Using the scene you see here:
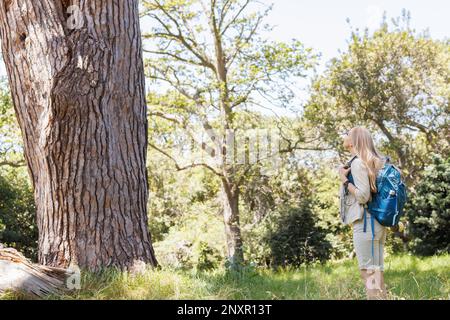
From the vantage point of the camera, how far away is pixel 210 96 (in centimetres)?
1559

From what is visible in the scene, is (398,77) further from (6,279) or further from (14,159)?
(6,279)

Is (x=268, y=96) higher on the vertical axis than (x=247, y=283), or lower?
higher

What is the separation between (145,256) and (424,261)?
6083 millimetres

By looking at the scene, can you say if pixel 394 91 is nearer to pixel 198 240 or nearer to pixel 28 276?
pixel 198 240

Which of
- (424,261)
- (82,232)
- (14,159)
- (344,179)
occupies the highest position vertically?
(14,159)

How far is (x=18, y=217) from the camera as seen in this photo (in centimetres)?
1667

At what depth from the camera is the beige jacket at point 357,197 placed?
4414 mm

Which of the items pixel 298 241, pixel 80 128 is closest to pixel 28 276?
pixel 80 128

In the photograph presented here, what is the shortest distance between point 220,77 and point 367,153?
12.1m

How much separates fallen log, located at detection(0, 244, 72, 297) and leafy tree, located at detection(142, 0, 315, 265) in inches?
421

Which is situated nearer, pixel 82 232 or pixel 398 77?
pixel 82 232
